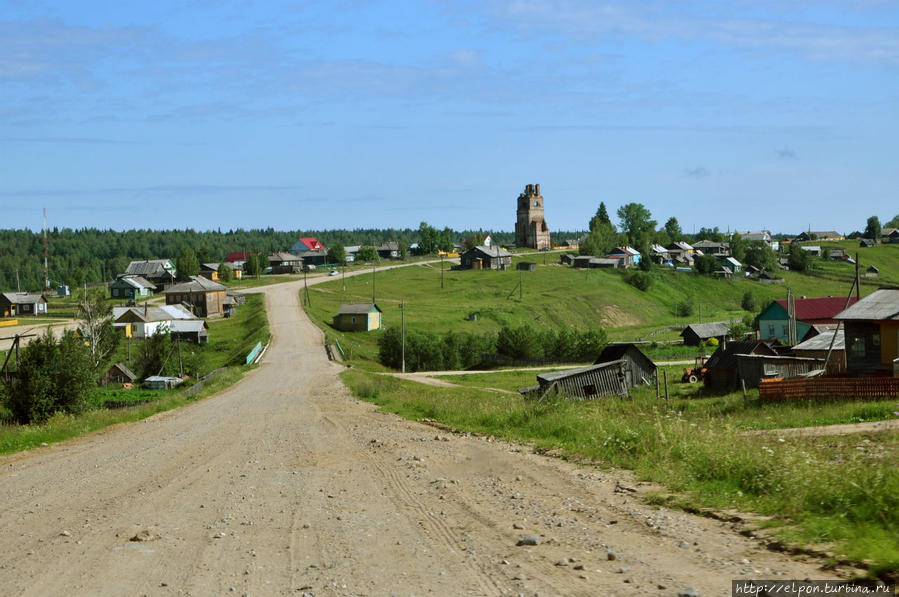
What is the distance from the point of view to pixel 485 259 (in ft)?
480

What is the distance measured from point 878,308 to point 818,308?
122ft

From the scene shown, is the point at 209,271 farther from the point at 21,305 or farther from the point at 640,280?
the point at 640,280

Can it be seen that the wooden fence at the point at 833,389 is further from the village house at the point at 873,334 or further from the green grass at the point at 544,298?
the green grass at the point at 544,298

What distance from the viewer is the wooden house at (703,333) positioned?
264ft

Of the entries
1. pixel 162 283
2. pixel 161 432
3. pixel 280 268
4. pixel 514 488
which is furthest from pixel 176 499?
pixel 280 268

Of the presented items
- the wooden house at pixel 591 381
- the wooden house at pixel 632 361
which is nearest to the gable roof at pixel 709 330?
the wooden house at pixel 632 361

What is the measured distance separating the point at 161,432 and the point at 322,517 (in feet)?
50.2

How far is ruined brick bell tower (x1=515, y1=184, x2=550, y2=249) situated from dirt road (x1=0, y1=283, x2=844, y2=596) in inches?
6779

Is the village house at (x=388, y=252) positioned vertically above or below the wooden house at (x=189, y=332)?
above

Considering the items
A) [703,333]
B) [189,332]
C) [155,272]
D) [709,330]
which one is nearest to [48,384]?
[189,332]

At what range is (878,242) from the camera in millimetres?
193125

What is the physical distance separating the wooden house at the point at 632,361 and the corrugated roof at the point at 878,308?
37.8ft

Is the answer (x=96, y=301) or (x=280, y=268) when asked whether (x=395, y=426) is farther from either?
(x=280, y=268)

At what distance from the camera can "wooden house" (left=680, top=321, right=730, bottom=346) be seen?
80387 millimetres
